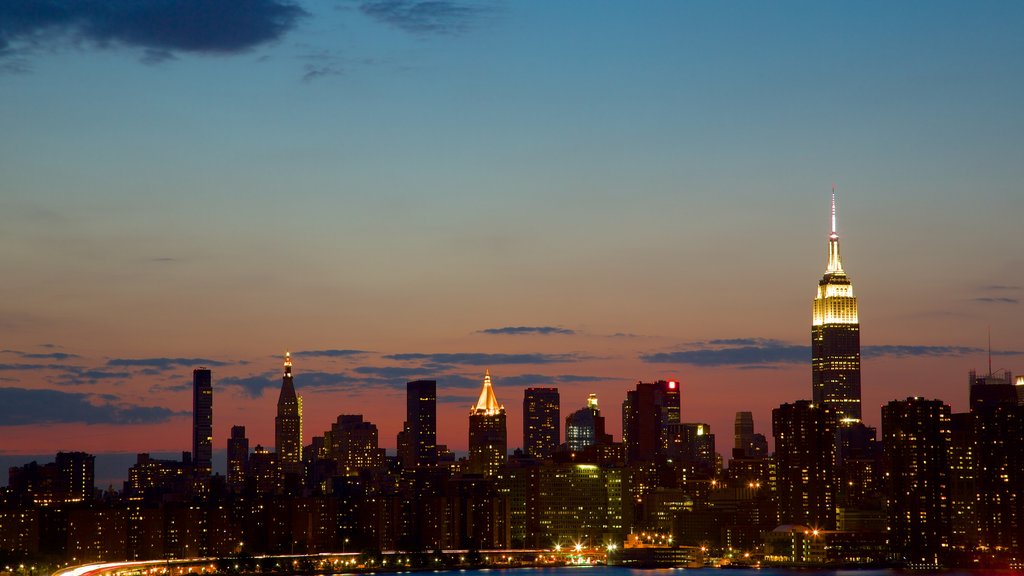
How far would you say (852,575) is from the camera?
199m

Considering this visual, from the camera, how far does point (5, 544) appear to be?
19850 cm

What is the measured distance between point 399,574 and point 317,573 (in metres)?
8.69

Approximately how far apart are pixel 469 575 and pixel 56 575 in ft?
163

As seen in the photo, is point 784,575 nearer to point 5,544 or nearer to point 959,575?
point 959,575

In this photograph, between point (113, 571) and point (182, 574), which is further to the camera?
point (182, 574)

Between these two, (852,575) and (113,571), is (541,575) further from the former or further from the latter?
(113,571)

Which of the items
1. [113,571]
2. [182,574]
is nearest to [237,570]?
[182,574]

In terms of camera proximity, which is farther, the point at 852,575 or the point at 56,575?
the point at 852,575

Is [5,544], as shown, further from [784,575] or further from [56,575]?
[784,575]

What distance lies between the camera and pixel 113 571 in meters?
175

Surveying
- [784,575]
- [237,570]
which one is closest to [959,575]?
[784,575]

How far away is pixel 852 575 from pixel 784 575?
778 cm

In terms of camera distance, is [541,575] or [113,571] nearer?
[113,571]

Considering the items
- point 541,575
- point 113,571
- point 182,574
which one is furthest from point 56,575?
point 541,575
